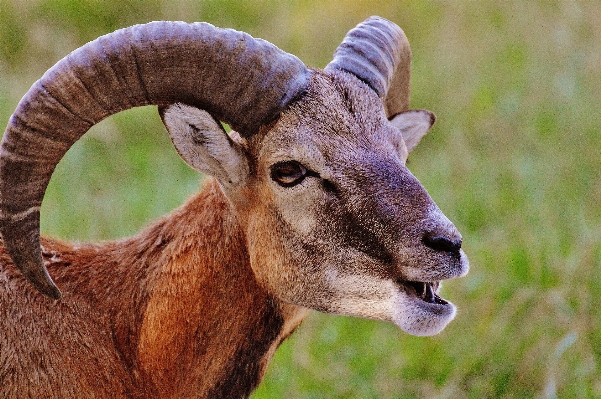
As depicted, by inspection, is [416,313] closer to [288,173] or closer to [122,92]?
[288,173]

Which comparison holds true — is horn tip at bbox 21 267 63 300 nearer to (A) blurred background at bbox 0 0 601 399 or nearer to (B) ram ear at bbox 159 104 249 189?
(B) ram ear at bbox 159 104 249 189

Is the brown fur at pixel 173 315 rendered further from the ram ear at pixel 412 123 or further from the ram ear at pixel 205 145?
the ram ear at pixel 412 123

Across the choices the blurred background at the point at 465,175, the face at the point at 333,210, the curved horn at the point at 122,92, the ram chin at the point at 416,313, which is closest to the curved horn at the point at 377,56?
the face at the point at 333,210

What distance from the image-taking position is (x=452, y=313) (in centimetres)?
497

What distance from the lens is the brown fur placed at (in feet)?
17.0

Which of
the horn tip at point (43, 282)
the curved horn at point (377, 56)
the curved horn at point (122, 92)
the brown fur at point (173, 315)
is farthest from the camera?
the curved horn at point (377, 56)

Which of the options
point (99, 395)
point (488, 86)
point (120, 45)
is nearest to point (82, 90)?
point (120, 45)

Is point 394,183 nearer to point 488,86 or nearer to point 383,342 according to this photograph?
point 383,342

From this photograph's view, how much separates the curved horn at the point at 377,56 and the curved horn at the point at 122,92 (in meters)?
0.60

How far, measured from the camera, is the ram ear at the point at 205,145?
506cm

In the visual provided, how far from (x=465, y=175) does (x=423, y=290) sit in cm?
558

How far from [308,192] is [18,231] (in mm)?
1533

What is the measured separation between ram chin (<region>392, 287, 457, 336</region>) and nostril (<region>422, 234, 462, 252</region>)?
32cm

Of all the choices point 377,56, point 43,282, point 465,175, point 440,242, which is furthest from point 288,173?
point 465,175
